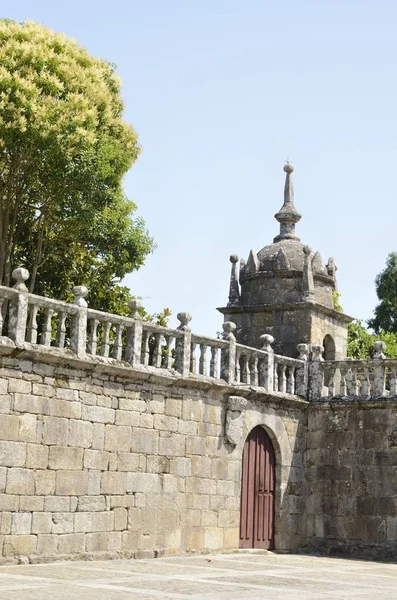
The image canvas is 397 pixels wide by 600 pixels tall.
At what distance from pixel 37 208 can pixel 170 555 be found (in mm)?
8715

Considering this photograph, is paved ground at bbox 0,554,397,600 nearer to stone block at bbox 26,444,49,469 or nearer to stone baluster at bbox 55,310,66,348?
stone block at bbox 26,444,49,469

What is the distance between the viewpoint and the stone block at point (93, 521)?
46.9 feet

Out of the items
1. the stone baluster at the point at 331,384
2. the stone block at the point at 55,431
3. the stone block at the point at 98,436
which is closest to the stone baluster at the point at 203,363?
the stone block at the point at 98,436

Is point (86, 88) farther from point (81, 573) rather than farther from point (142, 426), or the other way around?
point (81, 573)

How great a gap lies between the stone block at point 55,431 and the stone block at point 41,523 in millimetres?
922

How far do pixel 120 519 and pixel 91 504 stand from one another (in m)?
0.67

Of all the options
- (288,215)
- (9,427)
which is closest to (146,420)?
(9,427)

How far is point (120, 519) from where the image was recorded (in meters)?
15.0

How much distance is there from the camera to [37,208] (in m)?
21.8

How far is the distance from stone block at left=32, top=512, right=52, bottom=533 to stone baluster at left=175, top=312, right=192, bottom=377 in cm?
344

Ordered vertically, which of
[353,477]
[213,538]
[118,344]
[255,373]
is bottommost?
[213,538]

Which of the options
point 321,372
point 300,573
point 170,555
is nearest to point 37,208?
point 321,372

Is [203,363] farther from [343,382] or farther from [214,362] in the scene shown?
[343,382]

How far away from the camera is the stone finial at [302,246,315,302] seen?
20.6 meters
